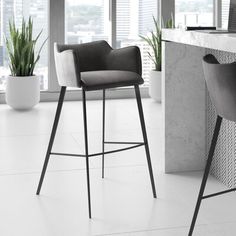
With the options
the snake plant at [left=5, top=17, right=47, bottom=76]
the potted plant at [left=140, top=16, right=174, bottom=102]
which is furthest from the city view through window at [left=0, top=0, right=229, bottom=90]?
the snake plant at [left=5, top=17, right=47, bottom=76]

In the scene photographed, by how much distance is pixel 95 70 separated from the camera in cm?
319

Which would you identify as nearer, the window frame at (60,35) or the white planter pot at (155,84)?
the white planter pot at (155,84)

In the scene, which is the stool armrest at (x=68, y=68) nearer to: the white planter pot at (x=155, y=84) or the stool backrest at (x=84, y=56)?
the stool backrest at (x=84, y=56)

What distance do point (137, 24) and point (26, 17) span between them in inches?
53.1

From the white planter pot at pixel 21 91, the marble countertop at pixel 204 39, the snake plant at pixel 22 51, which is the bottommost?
the white planter pot at pixel 21 91

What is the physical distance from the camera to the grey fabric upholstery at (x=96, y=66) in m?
2.75

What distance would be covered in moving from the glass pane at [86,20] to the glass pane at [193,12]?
0.89 meters

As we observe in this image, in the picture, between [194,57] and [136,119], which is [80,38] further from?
[194,57]

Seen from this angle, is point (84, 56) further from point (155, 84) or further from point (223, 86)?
point (155, 84)

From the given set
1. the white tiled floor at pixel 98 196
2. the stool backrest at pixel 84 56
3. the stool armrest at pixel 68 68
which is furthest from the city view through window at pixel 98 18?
the stool armrest at pixel 68 68

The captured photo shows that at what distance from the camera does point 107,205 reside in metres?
2.87

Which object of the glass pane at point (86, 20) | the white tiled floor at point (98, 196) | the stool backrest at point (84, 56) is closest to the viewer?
the white tiled floor at point (98, 196)

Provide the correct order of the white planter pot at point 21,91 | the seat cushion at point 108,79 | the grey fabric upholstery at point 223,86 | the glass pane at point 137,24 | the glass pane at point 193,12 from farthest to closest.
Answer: the glass pane at point 193,12, the glass pane at point 137,24, the white planter pot at point 21,91, the seat cushion at point 108,79, the grey fabric upholstery at point 223,86

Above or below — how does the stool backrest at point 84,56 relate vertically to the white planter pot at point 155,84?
above
